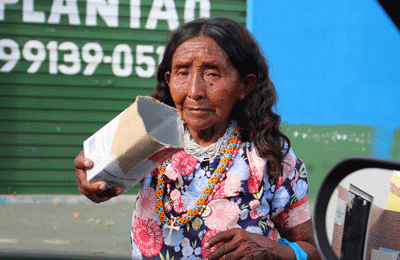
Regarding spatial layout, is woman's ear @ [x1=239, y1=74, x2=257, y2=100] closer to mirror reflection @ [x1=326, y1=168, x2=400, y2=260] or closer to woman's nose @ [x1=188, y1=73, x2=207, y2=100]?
woman's nose @ [x1=188, y1=73, x2=207, y2=100]

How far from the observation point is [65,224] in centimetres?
514

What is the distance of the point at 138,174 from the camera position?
4.26ft

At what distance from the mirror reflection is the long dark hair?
0.56 m

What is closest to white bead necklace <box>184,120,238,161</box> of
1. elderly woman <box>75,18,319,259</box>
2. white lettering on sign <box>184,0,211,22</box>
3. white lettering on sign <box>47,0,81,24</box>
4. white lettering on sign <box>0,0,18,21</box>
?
elderly woman <box>75,18,319,259</box>

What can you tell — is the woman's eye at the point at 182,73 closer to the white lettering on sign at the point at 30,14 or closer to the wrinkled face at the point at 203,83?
→ the wrinkled face at the point at 203,83

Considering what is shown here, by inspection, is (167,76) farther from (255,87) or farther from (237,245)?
(237,245)

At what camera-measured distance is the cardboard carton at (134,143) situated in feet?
4.03

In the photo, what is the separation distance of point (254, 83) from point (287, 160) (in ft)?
1.13

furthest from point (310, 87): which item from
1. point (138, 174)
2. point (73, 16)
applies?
point (138, 174)

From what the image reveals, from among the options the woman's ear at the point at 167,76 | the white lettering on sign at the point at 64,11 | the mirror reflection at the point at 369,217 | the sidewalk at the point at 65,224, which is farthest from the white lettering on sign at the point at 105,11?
the mirror reflection at the point at 369,217

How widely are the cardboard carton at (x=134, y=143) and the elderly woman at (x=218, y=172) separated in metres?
0.35

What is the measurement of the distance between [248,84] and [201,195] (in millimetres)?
498

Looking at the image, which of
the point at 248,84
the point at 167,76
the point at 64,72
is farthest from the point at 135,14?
the point at 248,84

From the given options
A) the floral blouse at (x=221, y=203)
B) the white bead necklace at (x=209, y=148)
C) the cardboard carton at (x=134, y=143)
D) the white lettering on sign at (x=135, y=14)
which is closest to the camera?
the cardboard carton at (x=134, y=143)
